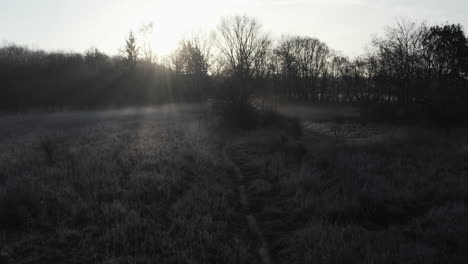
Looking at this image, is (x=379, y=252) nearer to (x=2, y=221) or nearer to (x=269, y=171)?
(x=269, y=171)

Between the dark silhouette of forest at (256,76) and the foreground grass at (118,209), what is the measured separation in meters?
11.6

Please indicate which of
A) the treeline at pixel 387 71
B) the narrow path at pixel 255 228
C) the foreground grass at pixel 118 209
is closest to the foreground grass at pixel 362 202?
the narrow path at pixel 255 228

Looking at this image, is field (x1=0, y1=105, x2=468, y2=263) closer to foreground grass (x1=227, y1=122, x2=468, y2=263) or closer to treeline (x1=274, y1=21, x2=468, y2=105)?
foreground grass (x1=227, y1=122, x2=468, y2=263)

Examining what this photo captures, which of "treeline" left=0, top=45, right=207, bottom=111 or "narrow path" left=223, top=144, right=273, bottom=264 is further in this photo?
"treeline" left=0, top=45, right=207, bottom=111

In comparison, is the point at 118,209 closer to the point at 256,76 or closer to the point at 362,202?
the point at 362,202

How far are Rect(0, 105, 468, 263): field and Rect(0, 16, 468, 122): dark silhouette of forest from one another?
10772 millimetres

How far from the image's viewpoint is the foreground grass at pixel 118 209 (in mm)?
4934

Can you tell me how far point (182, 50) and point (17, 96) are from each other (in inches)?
1053

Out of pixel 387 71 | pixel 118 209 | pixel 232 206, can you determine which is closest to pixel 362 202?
pixel 232 206

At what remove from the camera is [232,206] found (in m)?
7.13

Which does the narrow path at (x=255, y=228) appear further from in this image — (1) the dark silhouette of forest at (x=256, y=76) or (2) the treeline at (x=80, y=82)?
(2) the treeline at (x=80, y=82)

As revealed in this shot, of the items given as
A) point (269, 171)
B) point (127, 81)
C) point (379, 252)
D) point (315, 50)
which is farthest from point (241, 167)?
point (315, 50)

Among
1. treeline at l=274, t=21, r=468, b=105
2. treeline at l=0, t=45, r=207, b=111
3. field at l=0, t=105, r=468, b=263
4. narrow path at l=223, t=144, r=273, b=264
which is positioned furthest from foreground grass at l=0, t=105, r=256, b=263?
treeline at l=0, t=45, r=207, b=111

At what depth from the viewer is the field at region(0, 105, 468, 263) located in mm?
4871
